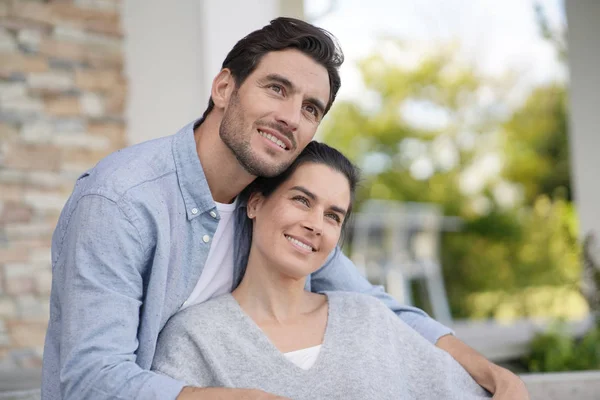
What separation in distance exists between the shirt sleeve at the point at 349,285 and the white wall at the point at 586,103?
7.36 feet

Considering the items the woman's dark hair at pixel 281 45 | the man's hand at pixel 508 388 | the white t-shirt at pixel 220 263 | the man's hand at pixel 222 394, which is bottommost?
the man's hand at pixel 508 388

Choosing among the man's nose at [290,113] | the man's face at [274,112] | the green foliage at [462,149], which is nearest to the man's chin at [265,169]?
the man's face at [274,112]

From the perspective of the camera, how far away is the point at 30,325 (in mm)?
3305

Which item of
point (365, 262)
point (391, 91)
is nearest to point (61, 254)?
point (365, 262)

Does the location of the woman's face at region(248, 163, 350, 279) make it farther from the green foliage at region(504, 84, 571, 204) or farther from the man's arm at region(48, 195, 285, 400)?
the green foliage at region(504, 84, 571, 204)

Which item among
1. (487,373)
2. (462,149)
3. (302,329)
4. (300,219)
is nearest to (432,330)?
(487,373)

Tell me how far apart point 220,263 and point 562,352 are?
2.02m

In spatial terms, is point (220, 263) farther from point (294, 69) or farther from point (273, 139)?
point (294, 69)

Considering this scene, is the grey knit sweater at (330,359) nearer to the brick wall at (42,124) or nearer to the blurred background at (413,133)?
the blurred background at (413,133)

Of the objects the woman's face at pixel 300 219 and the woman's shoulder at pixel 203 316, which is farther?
the woman's face at pixel 300 219

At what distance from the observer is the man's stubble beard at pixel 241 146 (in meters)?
1.95

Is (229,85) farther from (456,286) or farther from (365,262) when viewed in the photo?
(456,286)

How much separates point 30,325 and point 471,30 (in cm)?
831

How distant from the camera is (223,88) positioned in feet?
6.86
